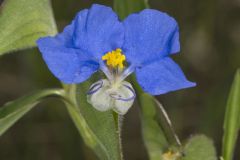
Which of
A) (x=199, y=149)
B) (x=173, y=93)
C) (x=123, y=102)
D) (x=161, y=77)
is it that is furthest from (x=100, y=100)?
(x=173, y=93)

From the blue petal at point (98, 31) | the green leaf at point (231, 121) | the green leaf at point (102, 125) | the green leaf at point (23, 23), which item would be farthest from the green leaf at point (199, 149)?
the green leaf at point (23, 23)

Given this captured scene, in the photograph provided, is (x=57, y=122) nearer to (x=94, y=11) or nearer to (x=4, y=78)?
(x=4, y=78)

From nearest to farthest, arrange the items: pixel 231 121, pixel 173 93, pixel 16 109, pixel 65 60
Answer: pixel 65 60, pixel 16 109, pixel 231 121, pixel 173 93

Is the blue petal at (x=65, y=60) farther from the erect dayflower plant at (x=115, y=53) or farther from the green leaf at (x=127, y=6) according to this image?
the green leaf at (x=127, y=6)

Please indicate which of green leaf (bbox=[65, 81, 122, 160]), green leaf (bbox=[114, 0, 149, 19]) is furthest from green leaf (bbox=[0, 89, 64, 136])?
green leaf (bbox=[114, 0, 149, 19])

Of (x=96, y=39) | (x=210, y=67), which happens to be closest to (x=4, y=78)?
(x=210, y=67)

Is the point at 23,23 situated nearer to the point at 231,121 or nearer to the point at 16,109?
the point at 16,109
